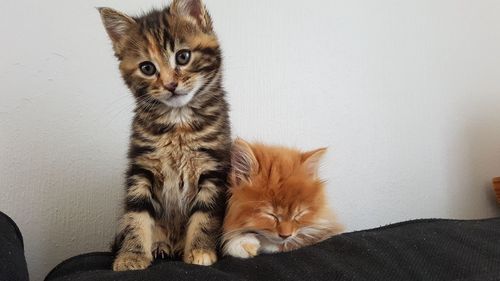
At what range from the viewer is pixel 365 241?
2.47ft

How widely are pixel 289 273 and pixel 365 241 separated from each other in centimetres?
16

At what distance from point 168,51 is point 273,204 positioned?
0.36 meters

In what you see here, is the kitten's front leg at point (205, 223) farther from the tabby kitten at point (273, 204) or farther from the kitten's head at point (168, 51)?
the kitten's head at point (168, 51)

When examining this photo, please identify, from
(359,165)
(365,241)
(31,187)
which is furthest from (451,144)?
(31,187)

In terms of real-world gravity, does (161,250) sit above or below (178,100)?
below

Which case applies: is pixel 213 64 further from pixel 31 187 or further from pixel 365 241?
pixel 31 187

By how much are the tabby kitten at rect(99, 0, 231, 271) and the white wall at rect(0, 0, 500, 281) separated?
28 cm

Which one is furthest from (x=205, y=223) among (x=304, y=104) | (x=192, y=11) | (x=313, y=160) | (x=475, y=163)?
(x=475, y=163)

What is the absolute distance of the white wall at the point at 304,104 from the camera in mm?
1077

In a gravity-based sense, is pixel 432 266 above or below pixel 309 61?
below

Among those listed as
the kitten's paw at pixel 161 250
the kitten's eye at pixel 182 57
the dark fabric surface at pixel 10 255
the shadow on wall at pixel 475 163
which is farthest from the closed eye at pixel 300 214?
the shadow on wall at pixel 475 163

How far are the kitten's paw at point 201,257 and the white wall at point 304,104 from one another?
0.40 metres

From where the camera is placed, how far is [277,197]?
865mm

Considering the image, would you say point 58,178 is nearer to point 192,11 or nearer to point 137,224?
point 137,224
